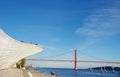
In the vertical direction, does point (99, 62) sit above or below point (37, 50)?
above

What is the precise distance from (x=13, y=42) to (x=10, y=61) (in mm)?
2379

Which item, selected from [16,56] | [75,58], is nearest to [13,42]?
[16,56]

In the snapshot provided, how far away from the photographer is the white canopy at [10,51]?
74.3 feet

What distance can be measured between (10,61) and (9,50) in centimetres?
91

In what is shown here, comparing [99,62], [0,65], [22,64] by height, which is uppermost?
[99,62]

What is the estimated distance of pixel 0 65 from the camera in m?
22.0

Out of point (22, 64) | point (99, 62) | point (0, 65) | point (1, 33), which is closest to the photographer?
point (0, 65)

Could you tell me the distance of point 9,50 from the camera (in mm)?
24094

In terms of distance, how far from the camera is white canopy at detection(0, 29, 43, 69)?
2265cm

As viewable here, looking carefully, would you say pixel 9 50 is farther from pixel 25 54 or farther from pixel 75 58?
pixel 75 58

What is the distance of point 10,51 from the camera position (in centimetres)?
2422

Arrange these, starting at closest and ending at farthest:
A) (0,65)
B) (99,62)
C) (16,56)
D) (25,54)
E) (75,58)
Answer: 1. (0,65)
2. (16,56)
3. (25,54)
4. (99,62)
5. (75,58)

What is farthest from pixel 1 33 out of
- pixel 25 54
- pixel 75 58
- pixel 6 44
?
pixel 75 58

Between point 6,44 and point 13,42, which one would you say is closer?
point 6,44
